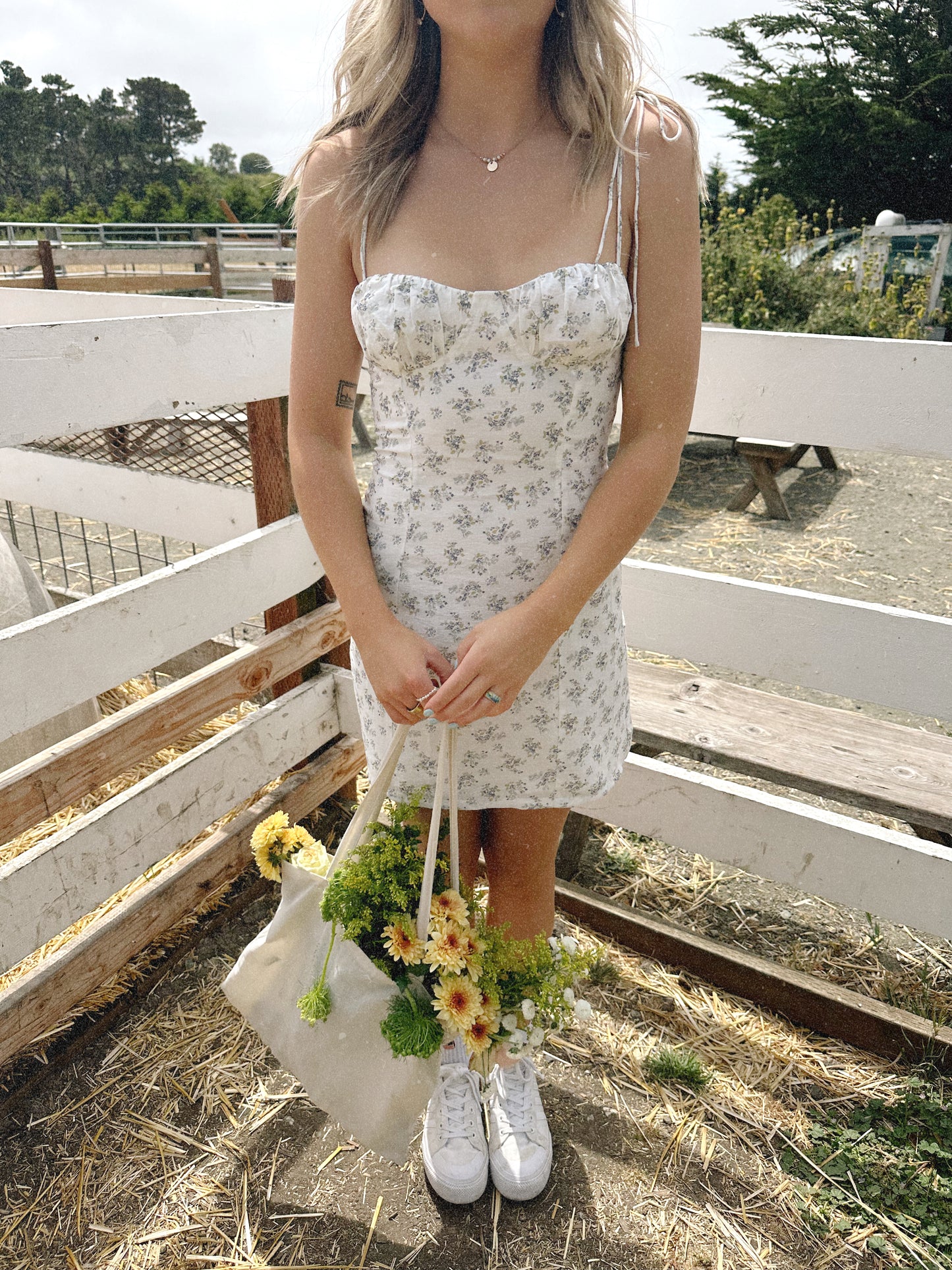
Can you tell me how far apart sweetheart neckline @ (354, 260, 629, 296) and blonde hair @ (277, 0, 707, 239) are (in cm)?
11

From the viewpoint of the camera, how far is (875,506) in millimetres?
5977

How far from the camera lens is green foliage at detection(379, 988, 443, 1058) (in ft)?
4.27

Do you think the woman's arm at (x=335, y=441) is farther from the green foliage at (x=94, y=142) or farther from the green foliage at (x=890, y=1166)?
the green foliage at (x=94, y=142)

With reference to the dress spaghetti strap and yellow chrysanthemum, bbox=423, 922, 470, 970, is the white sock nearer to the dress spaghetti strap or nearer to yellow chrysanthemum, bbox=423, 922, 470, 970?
yellow chrysanthemum, bbox=423, 922, 470, 970

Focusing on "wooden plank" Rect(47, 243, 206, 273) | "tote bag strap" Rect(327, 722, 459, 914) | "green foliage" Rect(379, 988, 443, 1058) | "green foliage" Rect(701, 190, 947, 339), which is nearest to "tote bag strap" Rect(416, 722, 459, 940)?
"tote bag strap" Rect(327, 722, 459, 914)

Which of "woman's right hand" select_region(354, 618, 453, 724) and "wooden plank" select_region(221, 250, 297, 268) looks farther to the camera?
"wooden plank" select_region(221, 250, 297, 268)

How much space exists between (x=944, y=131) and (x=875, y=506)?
47.6ft

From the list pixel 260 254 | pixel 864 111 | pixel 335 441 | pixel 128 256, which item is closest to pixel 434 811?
pixel 335 441

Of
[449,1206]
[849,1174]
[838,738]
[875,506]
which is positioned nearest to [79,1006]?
[449,1206]

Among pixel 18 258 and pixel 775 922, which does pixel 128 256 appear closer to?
pixel 18 258

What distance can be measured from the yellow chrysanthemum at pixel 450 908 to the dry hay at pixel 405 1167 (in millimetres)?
763

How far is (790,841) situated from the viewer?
2041 mm

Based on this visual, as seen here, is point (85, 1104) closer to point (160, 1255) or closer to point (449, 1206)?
point (160, 1255)

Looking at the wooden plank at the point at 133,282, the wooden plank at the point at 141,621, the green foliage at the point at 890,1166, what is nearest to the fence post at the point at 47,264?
the wooden plank at the point at 133,282
